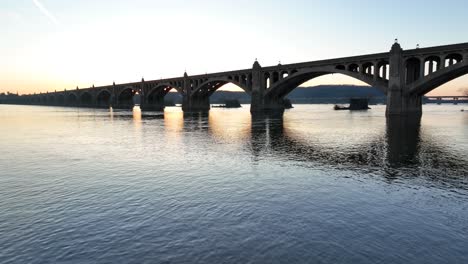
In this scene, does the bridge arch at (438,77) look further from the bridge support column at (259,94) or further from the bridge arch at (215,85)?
the bridge arch at (215,85)

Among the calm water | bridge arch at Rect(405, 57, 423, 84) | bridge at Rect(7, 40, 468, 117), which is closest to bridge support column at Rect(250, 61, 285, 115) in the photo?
bridge at Rect(7, 40, 468, 117)

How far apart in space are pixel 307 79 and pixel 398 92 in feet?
96.7

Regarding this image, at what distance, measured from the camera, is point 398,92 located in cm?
6438

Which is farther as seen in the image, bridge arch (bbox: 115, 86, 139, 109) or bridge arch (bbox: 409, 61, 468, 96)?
bridge arch (bbox: 115, 86, 139, 109)

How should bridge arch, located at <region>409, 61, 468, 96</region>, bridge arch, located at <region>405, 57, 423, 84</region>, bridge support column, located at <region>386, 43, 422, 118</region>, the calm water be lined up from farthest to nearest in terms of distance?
bridge arch, located at <region>405, 57, 423, 84</region>
bridge support column, located at <region>386, 43, 422, 118</region>
bridge arch, located at <region>409, 61, 468, 96</region>
the calm water

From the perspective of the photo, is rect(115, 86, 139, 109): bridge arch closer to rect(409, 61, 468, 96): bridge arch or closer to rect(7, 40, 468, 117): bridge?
rect(7, 40, 468, 117): bridge

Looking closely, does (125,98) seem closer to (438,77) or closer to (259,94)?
(259,94)

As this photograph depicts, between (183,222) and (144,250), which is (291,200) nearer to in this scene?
(183,222)

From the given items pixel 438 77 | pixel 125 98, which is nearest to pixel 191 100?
pixel 125 98

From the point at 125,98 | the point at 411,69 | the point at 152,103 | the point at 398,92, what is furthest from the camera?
the point at 125,98

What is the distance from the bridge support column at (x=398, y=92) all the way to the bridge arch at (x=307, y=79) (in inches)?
125

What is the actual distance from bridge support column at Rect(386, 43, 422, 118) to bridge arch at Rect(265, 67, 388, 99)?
10.4 ft

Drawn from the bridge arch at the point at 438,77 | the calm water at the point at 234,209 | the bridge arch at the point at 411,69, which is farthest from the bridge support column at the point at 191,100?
the calm water at the point at 234,209

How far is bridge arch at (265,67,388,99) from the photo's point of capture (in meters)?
68.6
